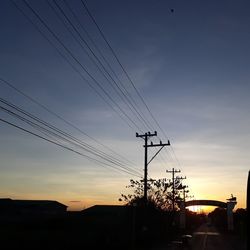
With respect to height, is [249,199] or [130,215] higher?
[130,215]

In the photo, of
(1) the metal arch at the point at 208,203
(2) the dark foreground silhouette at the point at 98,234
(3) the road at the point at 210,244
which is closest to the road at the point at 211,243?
(3) the road at the point at 210,244

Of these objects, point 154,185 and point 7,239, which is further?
point 154,185

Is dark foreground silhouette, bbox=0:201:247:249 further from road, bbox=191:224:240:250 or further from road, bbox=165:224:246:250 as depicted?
road, bbox=191:224:240:250

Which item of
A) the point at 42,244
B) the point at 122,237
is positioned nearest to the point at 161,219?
the point at 122,237

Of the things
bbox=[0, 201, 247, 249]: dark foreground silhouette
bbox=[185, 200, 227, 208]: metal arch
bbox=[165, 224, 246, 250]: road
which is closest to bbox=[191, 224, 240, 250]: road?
bbox=[165, 224, 246, 250]: road

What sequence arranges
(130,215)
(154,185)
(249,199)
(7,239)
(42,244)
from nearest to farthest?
(249,199) → (7,239) → (42,244) → (130,215) → (154,185)

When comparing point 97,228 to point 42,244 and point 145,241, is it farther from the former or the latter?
point 145,241

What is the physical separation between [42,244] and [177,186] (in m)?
44.0

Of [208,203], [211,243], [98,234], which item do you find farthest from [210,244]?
[208,203]

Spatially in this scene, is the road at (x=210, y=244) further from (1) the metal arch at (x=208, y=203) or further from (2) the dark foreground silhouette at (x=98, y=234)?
(1) the metal arch at (x=208, y=203)

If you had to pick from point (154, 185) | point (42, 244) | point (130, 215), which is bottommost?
point (42, 244)

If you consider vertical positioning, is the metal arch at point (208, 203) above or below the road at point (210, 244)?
above

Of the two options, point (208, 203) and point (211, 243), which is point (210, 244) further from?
point (208, 203)

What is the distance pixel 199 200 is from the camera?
111m
